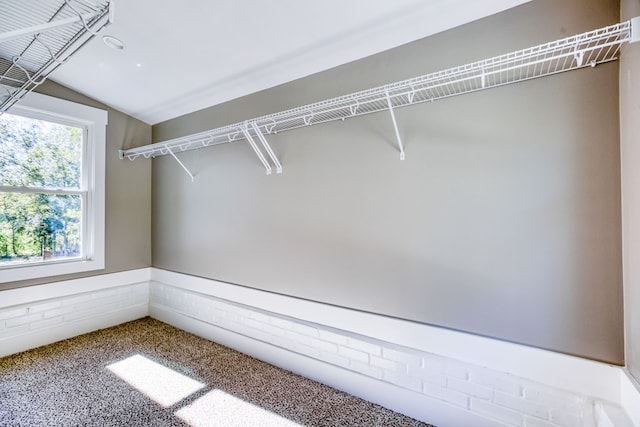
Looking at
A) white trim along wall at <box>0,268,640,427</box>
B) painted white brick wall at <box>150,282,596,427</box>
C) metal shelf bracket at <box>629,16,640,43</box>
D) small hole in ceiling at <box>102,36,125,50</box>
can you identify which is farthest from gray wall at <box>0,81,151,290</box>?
metal shelf bracket at <box>629,16,640,43</box>

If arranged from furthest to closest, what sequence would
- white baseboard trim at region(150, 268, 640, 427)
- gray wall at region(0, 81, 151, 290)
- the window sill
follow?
gray wall at region(0, 81, 151, 290), the window sill, white baseboard trim at region(150, 268, 640, 427)

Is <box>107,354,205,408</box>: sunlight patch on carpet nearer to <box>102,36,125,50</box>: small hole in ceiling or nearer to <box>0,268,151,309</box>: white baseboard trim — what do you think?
<box>0,268,151,309</box>: white baseboard trim

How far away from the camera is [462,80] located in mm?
1305

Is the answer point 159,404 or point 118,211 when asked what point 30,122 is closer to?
point 118,211

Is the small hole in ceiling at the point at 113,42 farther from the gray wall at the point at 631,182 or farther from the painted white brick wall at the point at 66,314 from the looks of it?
the gray wall at the point at 631,182

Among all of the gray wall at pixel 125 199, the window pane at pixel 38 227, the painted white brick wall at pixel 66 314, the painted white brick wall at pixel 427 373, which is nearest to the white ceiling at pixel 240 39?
the gray wall at pixel 125 199

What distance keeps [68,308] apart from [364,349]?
Result: 273cm

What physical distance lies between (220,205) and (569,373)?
97.0 inches

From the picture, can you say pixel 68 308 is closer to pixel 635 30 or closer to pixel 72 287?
pixel 72 287

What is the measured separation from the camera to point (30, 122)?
2514mm

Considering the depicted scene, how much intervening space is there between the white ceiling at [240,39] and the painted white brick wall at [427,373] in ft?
5.72

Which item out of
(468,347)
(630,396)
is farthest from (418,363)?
(630,396)

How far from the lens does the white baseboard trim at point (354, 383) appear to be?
59.9 inches

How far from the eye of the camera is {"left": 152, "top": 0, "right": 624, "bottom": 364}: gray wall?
1224mm
